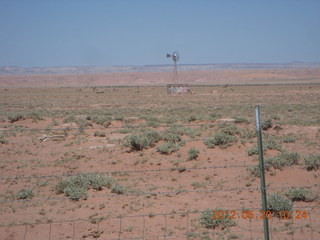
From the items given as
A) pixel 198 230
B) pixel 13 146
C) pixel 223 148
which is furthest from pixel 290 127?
pixel 13 146

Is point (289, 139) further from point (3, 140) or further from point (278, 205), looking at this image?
point (3, 140)

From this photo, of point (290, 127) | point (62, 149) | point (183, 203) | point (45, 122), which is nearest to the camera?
point (183, 203)

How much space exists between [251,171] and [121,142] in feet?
23.3

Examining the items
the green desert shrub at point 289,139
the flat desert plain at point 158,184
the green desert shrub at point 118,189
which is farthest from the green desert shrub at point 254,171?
the green desert shrub at point 289,139

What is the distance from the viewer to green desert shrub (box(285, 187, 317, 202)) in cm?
852

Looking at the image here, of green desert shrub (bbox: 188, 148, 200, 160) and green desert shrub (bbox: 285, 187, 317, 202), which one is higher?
green desert shrub (bbox: 188, 148, 200, 160)

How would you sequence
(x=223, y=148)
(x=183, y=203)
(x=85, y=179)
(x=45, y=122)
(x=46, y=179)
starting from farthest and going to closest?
1. (x=45, y=122)
2. (x=223, y=148)
3. (x=46, y=179)
4. (x=85, y=179)
5. (x=183, y=203)

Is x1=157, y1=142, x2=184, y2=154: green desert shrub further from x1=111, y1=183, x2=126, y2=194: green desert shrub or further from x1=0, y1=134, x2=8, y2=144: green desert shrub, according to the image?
x1=0, y1=134, x2=8, y2=144: green desert shrub

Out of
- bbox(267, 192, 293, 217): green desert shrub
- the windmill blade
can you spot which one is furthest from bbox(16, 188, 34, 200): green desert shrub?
the windmill blade

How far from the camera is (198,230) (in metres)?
7.15

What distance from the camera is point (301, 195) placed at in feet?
28.2

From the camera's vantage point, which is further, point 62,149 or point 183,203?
point 62,149

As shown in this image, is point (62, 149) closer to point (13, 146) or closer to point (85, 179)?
point (13, 146)

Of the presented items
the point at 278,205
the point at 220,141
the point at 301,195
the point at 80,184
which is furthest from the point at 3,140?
the point at 301,195
